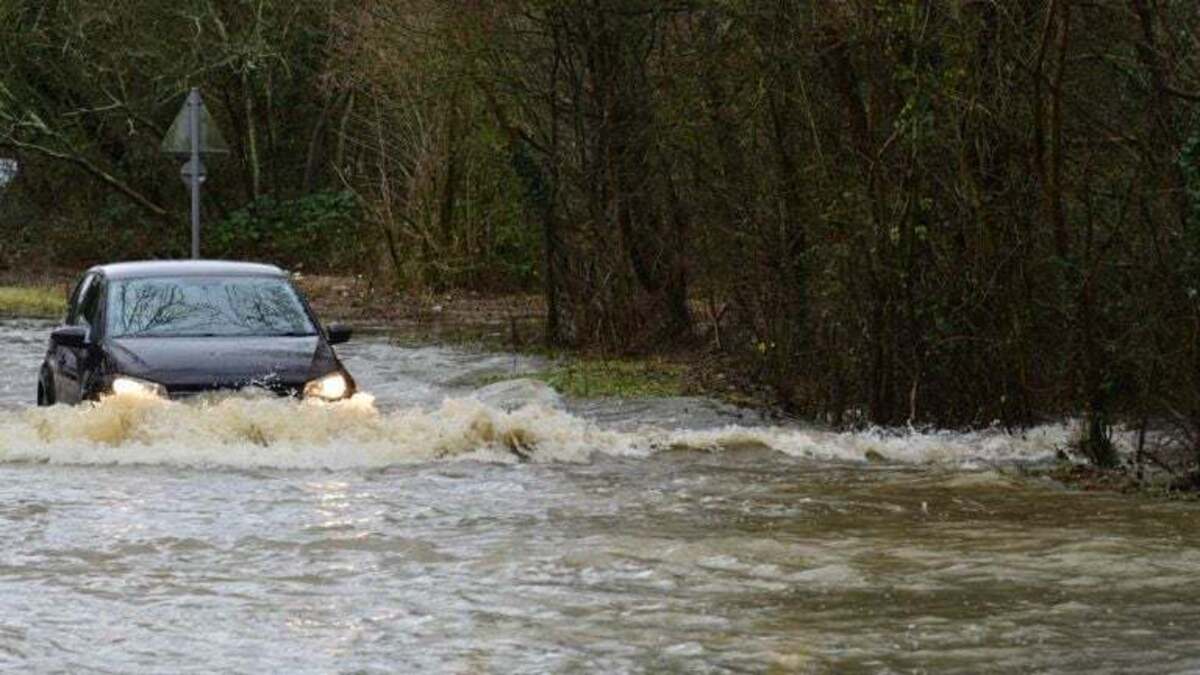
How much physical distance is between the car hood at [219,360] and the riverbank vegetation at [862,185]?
173 inches

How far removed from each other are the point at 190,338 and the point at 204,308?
1.79ft

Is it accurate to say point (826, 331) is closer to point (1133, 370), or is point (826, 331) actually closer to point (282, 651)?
point (1133, 370)

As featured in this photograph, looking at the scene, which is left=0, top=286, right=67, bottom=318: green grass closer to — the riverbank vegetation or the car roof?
the riverbank vegetation

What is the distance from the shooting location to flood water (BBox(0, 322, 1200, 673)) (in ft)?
31.4

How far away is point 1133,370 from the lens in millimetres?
15602

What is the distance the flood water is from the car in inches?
7.8

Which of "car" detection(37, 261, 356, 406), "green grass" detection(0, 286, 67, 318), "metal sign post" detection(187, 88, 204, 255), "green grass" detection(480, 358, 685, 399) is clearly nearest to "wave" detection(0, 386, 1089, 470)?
"car" detection(37, 261, 356, 406)

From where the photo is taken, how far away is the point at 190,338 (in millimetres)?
16797

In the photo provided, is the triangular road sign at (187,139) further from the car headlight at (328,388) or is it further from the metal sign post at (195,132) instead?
the car headlight at (328,388)

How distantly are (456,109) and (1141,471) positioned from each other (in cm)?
1984

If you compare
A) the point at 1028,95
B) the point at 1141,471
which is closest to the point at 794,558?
the point at 1141,471

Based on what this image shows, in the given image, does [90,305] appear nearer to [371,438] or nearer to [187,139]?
[371,438]

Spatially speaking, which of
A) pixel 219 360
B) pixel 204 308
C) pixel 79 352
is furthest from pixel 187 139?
pixel 219 360

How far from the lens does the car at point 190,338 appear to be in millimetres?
16109
